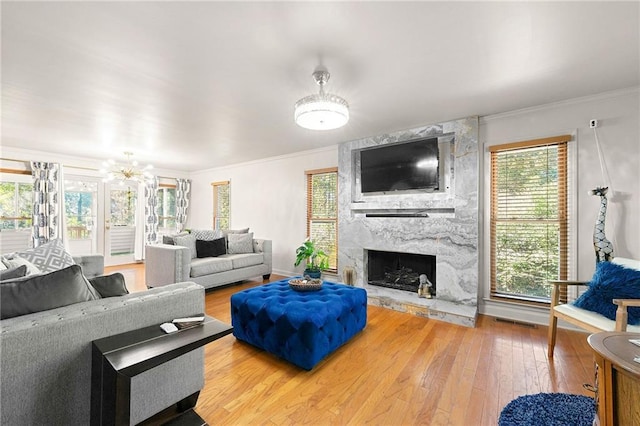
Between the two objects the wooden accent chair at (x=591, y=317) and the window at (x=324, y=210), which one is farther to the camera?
the window at (x=324, y=210)

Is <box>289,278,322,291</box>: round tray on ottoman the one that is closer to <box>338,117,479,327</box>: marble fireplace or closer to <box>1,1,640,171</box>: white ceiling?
<box>338,117,479,327</box>: marble fireplace

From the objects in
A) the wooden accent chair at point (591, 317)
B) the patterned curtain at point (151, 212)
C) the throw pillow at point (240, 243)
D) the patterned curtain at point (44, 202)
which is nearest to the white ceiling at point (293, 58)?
the wooden accent chair at point (591, 317)

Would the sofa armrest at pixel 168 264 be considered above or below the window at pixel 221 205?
below

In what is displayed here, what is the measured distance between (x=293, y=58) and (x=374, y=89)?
36.1 inches

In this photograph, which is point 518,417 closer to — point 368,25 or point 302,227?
point 368,25

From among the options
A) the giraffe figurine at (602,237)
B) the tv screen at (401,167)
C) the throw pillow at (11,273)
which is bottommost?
the throw pillow at (11,273)

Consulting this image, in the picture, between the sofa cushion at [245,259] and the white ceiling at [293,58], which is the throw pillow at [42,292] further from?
the sofa cushion at [245,259]

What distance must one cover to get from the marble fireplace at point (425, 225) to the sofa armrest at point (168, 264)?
2328 mm

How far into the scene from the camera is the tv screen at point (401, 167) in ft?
11.9

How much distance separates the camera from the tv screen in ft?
11.9

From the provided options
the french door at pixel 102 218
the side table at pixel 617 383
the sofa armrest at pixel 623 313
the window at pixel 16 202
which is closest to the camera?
the side table at pixel 617 383

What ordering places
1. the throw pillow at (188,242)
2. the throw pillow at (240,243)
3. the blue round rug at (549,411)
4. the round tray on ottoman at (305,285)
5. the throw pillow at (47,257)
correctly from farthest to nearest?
the throw pillow at (240,243)
the throw pillow at (188,242)
the round tray on ottoman at (305,285)
the throw pillow at (47,257)
the blue round rug at (549,411)

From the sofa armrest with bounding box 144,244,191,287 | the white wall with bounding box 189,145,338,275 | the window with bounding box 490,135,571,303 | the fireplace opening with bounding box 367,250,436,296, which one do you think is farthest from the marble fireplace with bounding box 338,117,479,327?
the sofa armrest with bounding box 144,244,191,287

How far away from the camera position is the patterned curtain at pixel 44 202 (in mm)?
4988
